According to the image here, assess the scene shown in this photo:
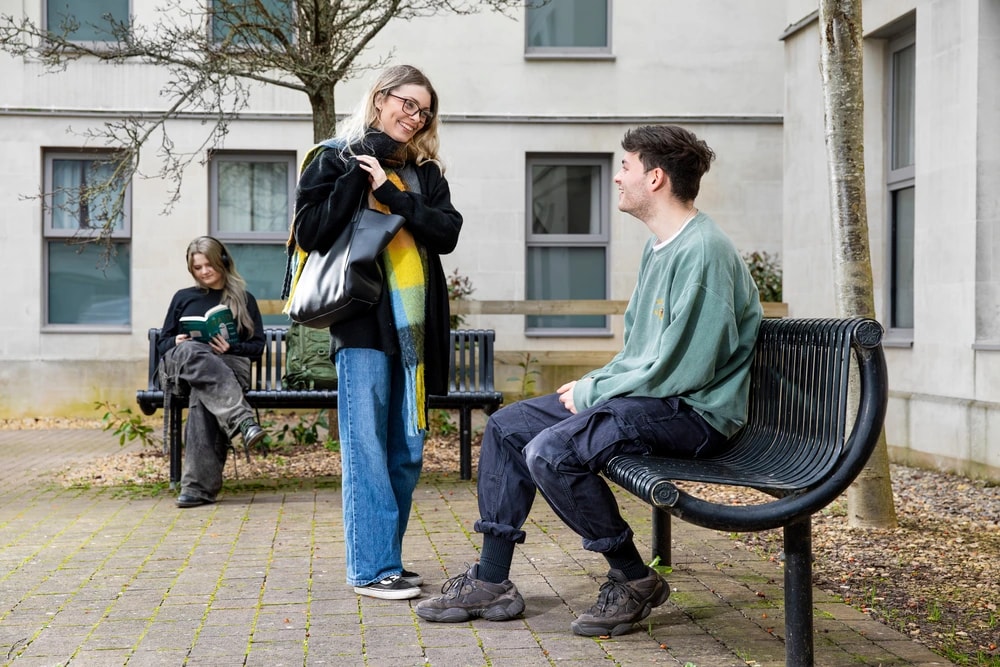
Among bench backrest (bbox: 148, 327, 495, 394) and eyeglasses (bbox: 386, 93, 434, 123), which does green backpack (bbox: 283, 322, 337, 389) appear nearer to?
bench backrest (bbox: 148, 327, 495, 394)

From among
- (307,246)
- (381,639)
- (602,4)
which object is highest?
(602,4)

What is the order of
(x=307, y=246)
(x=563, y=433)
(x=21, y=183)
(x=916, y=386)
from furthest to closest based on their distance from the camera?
(x=21, y=183) → (x=916, y=386) → (x=307, y=246) → (x=563, y=433)

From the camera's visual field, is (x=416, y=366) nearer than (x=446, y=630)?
No

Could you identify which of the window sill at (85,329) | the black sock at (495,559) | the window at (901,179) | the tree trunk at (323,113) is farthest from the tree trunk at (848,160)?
the window sill at (85,329)

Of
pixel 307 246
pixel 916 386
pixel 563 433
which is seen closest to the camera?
pixel 563 433

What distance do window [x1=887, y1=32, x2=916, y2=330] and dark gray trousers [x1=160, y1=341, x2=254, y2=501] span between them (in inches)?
212

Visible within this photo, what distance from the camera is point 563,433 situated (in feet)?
12.7

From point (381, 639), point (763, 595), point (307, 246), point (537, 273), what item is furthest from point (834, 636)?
point (537, 273)

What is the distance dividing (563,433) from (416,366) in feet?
2.88

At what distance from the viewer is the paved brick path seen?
12.5 ft

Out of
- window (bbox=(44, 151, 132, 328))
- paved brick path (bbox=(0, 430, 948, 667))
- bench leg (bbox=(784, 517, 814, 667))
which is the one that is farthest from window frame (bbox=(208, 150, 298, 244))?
bench leg (bbox=(784, 517, 814, 667))

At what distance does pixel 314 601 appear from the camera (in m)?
4.48

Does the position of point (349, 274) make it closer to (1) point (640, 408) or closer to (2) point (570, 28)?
(1) point (640, 408)

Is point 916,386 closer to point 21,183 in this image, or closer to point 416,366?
point 416,366
